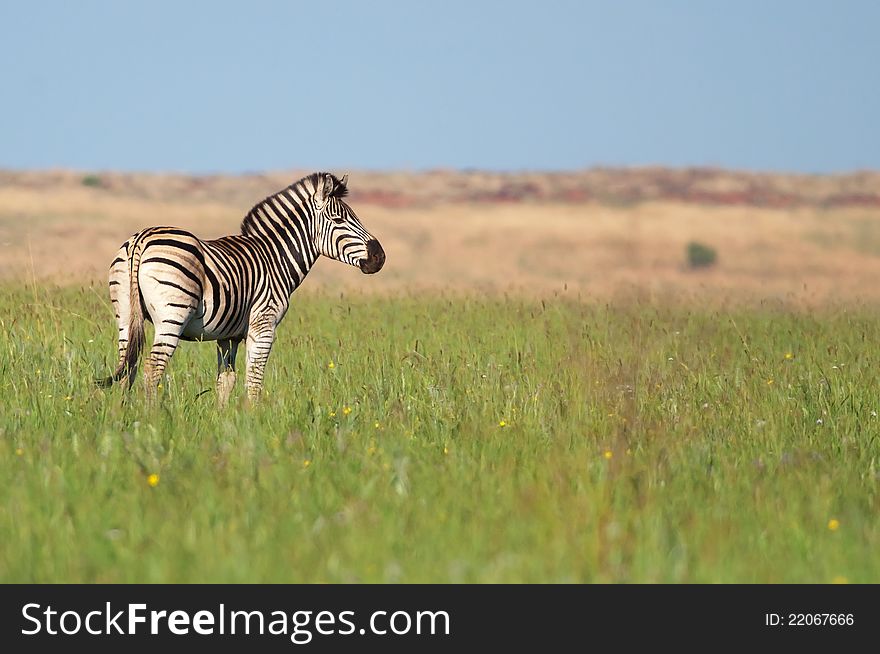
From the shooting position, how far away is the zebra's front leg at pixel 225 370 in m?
7.93

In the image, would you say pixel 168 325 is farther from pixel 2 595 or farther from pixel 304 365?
pixel 2 595

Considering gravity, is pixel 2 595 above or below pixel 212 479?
below

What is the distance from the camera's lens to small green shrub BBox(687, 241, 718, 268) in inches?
227

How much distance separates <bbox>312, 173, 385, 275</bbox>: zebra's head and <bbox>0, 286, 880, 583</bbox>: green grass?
0.94m

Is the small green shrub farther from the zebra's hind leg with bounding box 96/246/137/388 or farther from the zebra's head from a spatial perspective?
the zebra's hind leg with bounding box 96/246/137/388

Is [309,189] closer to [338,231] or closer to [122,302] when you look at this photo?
[338,231]

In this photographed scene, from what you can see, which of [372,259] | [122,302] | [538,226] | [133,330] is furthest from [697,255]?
[538,226]

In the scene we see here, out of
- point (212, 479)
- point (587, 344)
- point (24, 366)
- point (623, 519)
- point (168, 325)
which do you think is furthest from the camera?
point (587, 344)

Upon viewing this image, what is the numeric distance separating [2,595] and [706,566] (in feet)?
8.56

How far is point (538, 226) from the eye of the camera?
3597cm

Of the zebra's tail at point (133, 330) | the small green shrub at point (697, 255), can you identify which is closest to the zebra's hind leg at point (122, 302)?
the zebra's tail at point (133, 330)

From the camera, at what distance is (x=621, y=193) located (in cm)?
475

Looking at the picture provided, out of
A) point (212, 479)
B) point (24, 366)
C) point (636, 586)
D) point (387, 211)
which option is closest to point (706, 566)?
point (636, 586)

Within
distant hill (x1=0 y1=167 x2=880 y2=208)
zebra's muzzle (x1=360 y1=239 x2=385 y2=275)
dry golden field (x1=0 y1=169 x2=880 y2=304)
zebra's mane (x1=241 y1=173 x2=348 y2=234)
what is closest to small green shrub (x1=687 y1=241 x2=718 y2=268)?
dry golden field (x1=0 y1=169 x2=880 y2=304)
